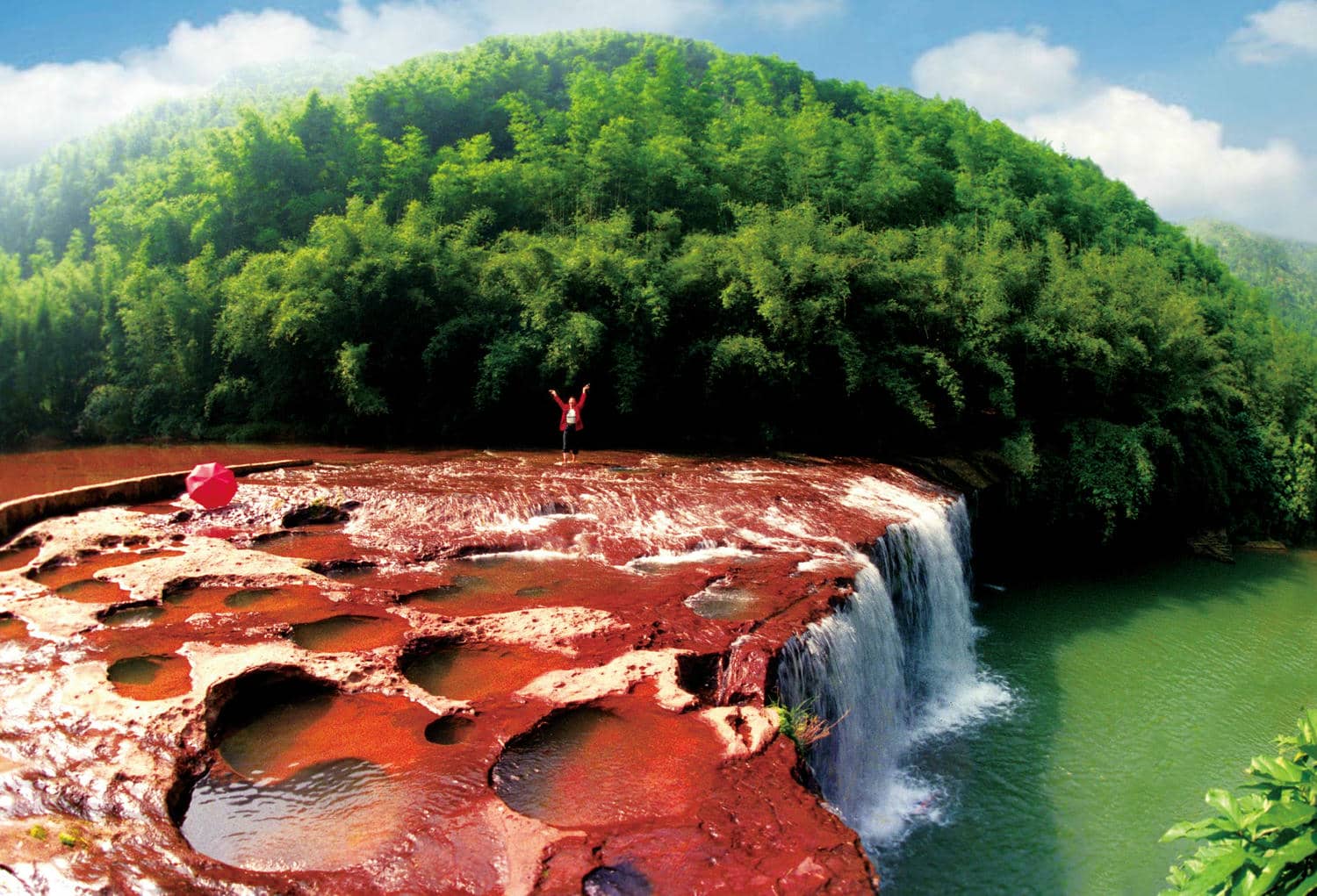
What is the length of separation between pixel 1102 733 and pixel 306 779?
7916 millimetres

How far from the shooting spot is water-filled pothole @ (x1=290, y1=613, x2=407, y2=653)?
596 cm

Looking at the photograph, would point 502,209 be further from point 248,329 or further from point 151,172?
point 151,172

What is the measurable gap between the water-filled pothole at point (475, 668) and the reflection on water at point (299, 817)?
95 cm

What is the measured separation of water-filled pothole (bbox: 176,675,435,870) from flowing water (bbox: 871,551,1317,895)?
3.86 meters

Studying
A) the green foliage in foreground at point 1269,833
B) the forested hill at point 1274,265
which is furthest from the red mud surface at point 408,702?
the forested hill at point 1274,265

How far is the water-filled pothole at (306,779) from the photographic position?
3893 mm

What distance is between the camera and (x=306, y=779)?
4.46 metres

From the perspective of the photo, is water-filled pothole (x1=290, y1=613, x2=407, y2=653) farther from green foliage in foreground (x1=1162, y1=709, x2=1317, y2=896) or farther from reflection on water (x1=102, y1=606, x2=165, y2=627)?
green foliage in foreground (x1=1162, y1=709, x2=1317, y2=896)

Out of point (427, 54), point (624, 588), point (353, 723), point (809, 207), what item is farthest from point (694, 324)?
point (427, 54)

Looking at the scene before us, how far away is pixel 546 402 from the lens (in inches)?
598

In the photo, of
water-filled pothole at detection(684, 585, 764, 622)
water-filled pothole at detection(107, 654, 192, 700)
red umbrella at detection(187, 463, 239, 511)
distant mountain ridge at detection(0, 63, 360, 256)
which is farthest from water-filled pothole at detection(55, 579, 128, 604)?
distant mountain ridge at detection(0, 63, 360, 256)

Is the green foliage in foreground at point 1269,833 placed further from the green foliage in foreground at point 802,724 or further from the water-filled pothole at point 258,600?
the water-filled pothole at point 258,600

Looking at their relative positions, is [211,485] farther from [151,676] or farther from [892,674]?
[892,674]

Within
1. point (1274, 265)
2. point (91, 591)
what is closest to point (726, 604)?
point (91, 591)
